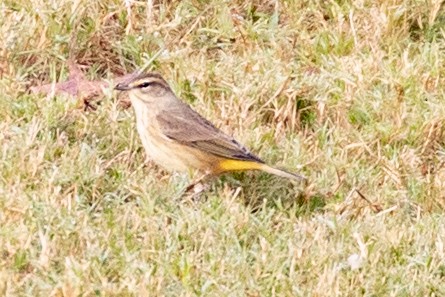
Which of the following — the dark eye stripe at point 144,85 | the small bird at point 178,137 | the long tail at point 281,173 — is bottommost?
the long tail at point 281,173

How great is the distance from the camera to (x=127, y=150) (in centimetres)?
815

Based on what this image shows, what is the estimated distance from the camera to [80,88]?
8922mm

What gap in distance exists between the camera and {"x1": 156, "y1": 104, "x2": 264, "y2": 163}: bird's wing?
26.3 feet

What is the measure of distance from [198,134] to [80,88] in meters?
1.09

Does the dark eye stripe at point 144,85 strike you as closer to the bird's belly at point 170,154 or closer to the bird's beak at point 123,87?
the bird's beak at point 123,87

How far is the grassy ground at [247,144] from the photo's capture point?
22.1ft

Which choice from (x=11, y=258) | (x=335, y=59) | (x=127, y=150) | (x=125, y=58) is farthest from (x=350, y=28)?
(x=11, y=258)

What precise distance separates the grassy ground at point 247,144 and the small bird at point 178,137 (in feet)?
0.40

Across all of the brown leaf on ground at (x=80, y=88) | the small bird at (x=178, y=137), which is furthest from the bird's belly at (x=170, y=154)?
the brown leaf on ground at (x=80, y=88)

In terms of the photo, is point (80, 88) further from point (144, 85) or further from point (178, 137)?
point (178, 137)

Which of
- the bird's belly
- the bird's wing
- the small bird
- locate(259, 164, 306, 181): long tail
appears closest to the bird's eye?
the small bird

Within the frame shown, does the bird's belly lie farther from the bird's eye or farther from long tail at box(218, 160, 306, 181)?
the bird's eye

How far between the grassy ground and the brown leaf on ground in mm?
91

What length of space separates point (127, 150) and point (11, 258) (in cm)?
167
